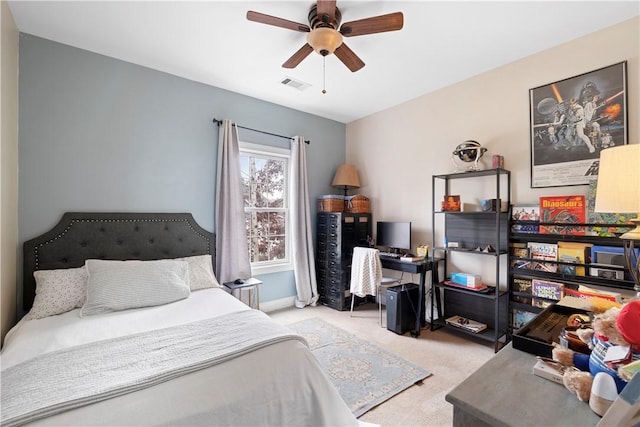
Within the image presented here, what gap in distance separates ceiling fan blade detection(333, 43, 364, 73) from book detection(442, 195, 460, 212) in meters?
1.72

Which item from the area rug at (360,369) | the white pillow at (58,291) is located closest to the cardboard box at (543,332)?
the area rug at (360,369)

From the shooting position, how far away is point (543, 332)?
111 centimetres

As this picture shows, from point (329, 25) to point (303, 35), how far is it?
19.4 inches

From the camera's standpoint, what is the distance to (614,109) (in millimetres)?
2195

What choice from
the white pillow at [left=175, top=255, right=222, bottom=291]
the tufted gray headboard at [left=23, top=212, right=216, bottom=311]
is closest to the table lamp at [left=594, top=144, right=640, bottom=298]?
the white pillow at [left=175, top=255, right=222, bottom=291]

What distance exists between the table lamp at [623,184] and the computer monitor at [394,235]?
2.16m

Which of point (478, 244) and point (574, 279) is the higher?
point (478, 244)

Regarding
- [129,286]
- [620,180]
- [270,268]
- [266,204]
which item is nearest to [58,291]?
[129,286]

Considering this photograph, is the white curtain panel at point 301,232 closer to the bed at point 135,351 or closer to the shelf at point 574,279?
the bed at point 135,351

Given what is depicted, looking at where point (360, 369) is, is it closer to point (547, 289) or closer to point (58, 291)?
point (547, 289)

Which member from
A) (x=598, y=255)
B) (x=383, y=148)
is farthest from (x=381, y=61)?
(x=598, y=255)

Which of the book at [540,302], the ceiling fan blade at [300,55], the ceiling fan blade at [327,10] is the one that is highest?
the ceiling fan blade at [327,10]

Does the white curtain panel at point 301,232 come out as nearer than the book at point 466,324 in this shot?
No

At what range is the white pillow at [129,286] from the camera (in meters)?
2.06
